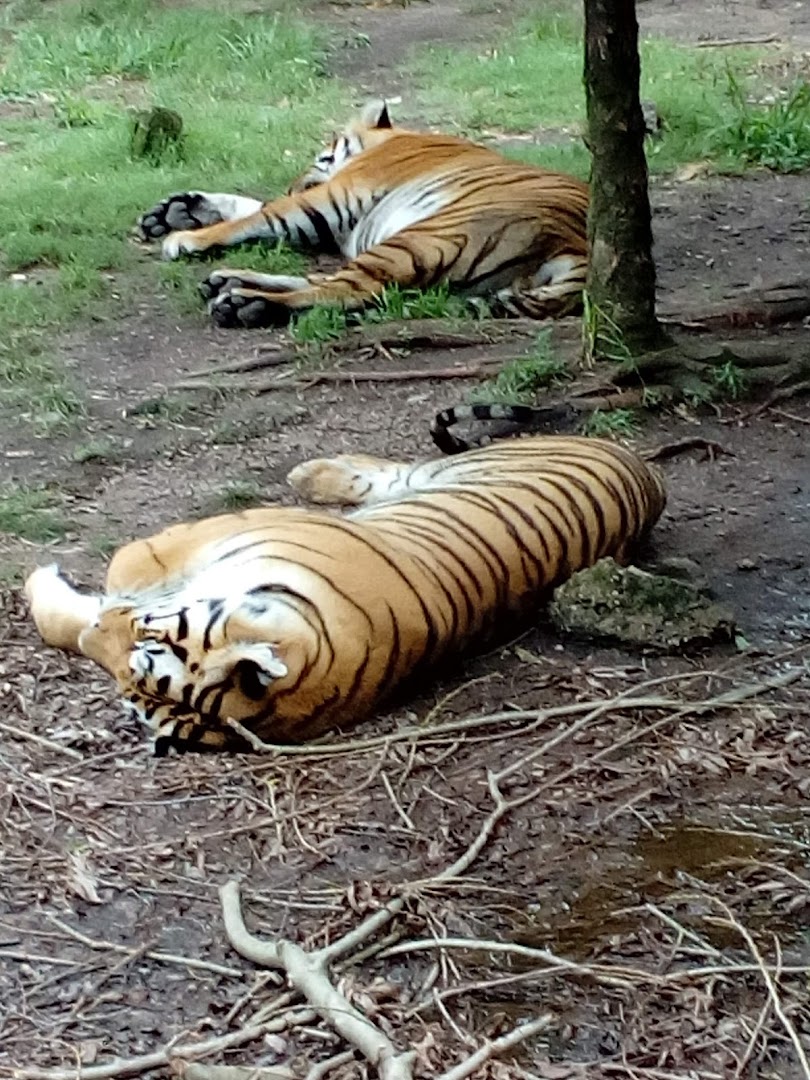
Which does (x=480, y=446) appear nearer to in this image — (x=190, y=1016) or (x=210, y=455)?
(x=210, y=455)

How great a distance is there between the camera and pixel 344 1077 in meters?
2.62

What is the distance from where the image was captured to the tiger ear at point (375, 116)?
319 inches

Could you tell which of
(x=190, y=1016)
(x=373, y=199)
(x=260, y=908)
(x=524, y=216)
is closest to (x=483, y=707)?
(x=260, y=908)

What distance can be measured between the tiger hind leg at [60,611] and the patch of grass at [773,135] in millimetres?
5533

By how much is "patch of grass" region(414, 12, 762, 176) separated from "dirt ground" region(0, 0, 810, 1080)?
4333 mm

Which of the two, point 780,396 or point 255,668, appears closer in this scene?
point 255,668

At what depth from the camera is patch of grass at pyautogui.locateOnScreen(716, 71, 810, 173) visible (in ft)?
28.7

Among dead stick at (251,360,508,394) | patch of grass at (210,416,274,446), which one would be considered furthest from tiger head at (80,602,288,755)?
dead stick at (251,360,508,394)

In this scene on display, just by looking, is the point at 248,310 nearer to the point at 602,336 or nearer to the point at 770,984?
the point at 602,336

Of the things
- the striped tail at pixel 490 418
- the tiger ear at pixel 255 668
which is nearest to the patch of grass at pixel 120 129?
the striped tail at pixel 490 418

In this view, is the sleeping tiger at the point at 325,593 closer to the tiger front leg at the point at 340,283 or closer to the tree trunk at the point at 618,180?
the tree trunk at the point at 618,180

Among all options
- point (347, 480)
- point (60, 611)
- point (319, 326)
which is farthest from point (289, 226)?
point (60, 611)

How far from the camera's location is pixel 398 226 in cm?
741

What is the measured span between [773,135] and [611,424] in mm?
4017
